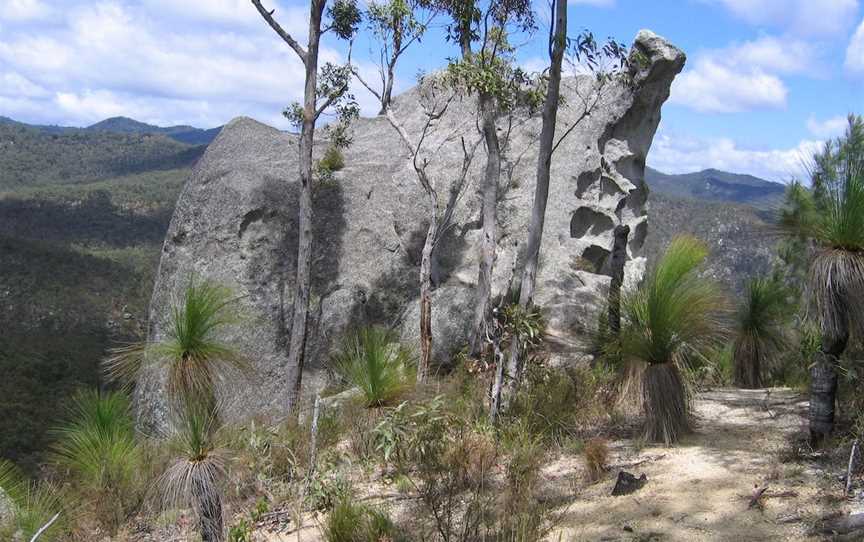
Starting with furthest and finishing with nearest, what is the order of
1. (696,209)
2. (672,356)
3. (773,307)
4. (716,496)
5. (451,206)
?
(696,209) → (451,206) → (773,307) → (672,356) → (716,496)

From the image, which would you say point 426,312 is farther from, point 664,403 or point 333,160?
point 664,403

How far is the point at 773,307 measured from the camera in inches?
417

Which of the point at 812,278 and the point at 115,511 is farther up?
the point at 812,278

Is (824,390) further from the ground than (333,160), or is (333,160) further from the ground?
(333,160)

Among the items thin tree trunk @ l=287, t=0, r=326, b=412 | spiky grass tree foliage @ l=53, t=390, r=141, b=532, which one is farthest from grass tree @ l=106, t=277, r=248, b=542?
thin tree trunk @ l=287, t=0, r=326, b=412

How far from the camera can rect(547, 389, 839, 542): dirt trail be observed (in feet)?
16.6

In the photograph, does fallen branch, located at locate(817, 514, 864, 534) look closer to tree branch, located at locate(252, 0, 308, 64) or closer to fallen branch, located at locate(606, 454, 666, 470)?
fallen branch, located at locate(606, 454, 666, 470)

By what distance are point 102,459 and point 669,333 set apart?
18.3 feet

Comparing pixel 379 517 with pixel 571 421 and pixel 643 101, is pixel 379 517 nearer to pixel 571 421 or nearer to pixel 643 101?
pixel 571 421

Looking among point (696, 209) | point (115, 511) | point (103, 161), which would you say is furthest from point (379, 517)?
point (103, 161)

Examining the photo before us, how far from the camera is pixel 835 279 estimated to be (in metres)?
5.73

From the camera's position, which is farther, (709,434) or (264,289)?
(264,289)

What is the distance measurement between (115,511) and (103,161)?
152 m

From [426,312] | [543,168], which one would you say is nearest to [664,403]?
[543,168]
